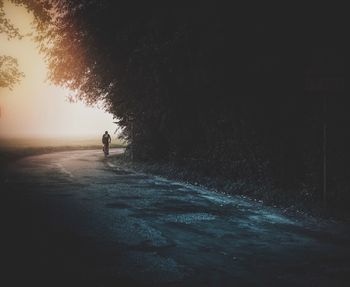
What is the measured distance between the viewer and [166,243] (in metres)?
7.87

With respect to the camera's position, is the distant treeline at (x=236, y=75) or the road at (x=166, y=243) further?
the distant treeline at (x=236, y=75)

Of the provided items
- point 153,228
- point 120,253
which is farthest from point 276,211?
point 120,253

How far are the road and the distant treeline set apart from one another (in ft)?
5.31

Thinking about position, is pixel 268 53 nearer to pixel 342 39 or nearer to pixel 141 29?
pixel 342 39

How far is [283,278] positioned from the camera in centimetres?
599

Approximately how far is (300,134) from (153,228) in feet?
15.9

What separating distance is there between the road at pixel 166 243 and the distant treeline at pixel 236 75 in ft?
5.31

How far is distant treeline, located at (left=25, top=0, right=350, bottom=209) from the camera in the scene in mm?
11133

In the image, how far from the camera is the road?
6.07 m

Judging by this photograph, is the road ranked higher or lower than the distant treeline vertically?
lower

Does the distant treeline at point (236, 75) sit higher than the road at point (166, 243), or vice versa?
the distant treeline at point (236, 75)

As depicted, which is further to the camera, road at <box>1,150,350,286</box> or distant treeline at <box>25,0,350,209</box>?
distant treeline at <box>25,0,350,209</box>

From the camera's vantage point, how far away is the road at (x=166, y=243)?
19.9 feet

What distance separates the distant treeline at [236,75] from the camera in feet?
36.5
